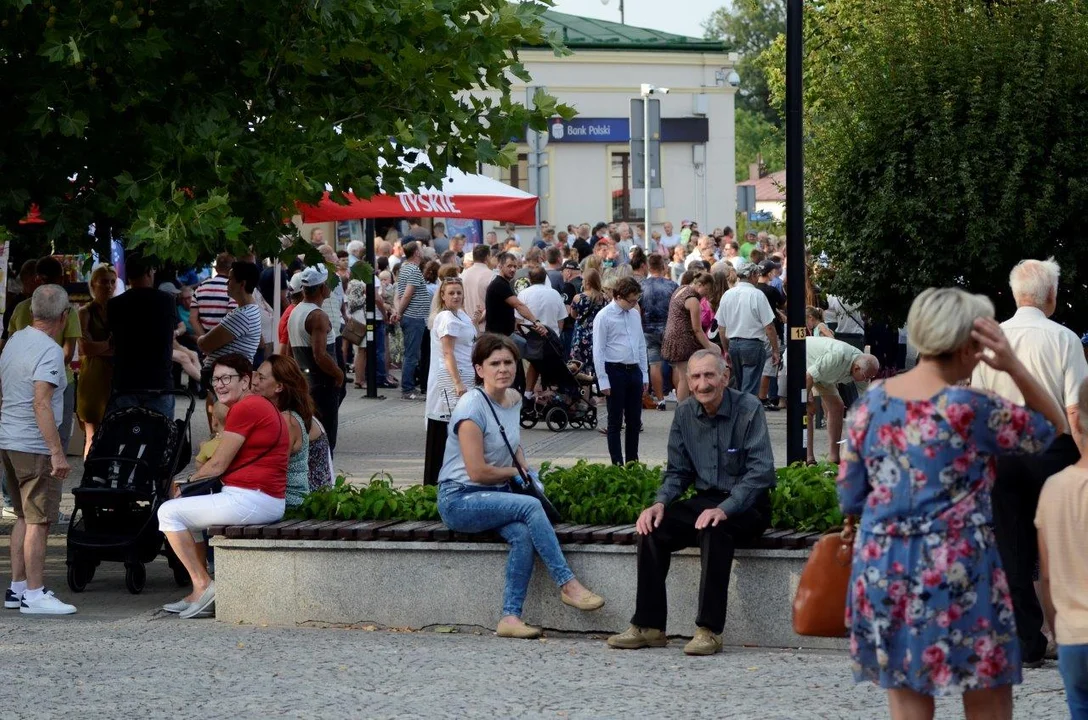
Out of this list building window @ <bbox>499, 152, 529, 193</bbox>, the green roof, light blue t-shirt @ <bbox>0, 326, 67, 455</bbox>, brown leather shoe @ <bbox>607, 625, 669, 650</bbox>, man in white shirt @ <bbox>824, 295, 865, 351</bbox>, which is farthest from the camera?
the green roof

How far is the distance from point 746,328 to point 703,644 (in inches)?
384

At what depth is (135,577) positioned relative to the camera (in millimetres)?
10211

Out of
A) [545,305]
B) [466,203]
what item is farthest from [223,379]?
[545,305]

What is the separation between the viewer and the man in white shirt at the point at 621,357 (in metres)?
14.3

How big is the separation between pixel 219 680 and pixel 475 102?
464 centimetres

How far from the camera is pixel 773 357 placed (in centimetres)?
1889

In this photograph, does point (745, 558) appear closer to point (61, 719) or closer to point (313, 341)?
point (61, 719)

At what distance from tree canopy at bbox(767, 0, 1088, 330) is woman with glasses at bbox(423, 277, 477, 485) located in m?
3.61

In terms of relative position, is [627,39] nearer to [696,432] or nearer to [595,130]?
Answer: [595,130]

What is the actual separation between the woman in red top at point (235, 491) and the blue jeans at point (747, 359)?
28.5 ft

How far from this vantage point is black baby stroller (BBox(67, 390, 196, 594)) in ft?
33.1

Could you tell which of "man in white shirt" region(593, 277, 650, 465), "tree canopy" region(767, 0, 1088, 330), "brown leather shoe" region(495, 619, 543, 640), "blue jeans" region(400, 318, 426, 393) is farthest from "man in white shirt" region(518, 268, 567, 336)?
"brown leather shoe" region(495, 619, 543, 640)

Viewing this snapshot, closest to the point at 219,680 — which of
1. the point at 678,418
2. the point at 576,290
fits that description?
the point at 678,418

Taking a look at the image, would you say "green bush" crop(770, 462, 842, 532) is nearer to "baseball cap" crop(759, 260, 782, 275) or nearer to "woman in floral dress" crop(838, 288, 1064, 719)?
"woman in floral dress" crop(838, 288, 1064, 719)
